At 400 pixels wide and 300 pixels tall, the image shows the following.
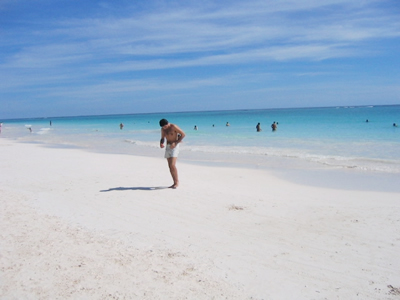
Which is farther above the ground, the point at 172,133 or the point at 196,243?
the point at 172,133

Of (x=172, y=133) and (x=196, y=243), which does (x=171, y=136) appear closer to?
(x=172, y=133)

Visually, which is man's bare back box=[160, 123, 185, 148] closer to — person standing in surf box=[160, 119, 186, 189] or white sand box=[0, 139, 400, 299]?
person standing in surf box=[160, 119, 186, 189]

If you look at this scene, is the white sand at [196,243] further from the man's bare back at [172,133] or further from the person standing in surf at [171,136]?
the man's bare back at [172,133]

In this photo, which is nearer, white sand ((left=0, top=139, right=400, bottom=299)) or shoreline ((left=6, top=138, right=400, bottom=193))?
white sand ((left=0, top=139, right=400, bottom=299))

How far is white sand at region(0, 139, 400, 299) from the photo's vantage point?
379 centimetres

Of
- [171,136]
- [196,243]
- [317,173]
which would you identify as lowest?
[317,173]

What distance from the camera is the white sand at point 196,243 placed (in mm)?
3795

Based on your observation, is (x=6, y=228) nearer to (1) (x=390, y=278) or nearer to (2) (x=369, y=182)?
(1) (x=390, y=278)

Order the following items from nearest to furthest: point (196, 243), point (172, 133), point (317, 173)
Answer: point (196, 243) → point (172, 133) → point (317, 173)

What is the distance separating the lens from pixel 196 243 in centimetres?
501

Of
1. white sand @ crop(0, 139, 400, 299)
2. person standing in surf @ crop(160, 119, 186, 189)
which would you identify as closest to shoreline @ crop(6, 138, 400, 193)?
white sand @ crop(0, 139, 400, 299)

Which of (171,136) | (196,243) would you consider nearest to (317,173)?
(171,136)

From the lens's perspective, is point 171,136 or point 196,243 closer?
point 196,243

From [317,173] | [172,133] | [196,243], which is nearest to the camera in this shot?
[196,243]
